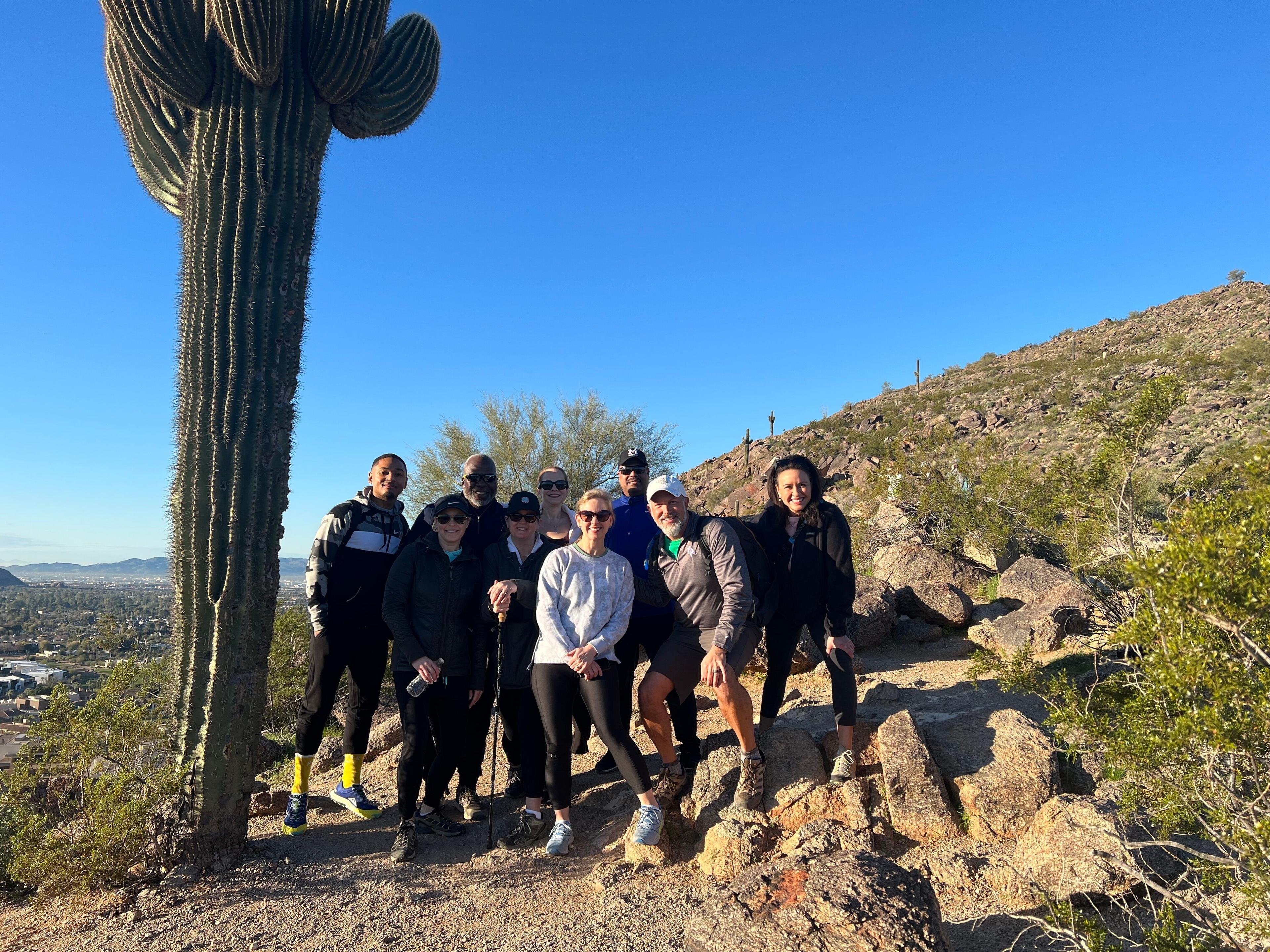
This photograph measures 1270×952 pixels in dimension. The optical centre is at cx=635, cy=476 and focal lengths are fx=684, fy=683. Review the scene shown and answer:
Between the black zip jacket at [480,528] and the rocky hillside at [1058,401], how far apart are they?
10.0 m

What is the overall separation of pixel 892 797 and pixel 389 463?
3.62 metres

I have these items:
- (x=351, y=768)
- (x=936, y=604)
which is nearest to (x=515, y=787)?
(x=351, y=768)

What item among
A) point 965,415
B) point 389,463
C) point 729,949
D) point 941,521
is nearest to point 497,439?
point 941,521

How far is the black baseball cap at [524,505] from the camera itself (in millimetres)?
4180

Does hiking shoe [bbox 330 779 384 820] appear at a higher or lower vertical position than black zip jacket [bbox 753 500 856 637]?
lower

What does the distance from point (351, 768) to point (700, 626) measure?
8.46 ft

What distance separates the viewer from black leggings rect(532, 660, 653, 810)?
368cm

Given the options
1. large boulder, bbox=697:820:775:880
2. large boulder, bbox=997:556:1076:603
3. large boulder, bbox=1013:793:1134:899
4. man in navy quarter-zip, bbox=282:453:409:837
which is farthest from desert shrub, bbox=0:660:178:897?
large boulder, bbox=997:556:1076:603

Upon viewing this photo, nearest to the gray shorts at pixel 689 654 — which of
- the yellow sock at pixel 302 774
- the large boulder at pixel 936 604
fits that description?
the yellow sock at pixel 302 774

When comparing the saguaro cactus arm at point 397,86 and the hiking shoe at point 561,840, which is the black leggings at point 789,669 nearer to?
the hiking shoe at point 561,840

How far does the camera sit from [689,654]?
3.83 metres

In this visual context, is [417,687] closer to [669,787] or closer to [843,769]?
[669,787]

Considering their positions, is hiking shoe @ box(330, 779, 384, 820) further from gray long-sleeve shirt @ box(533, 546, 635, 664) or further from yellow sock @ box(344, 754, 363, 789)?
gray long-sleeve shirt @ box(533, 546, 635, 664)

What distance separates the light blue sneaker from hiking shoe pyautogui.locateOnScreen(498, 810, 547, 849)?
2.09 feet
